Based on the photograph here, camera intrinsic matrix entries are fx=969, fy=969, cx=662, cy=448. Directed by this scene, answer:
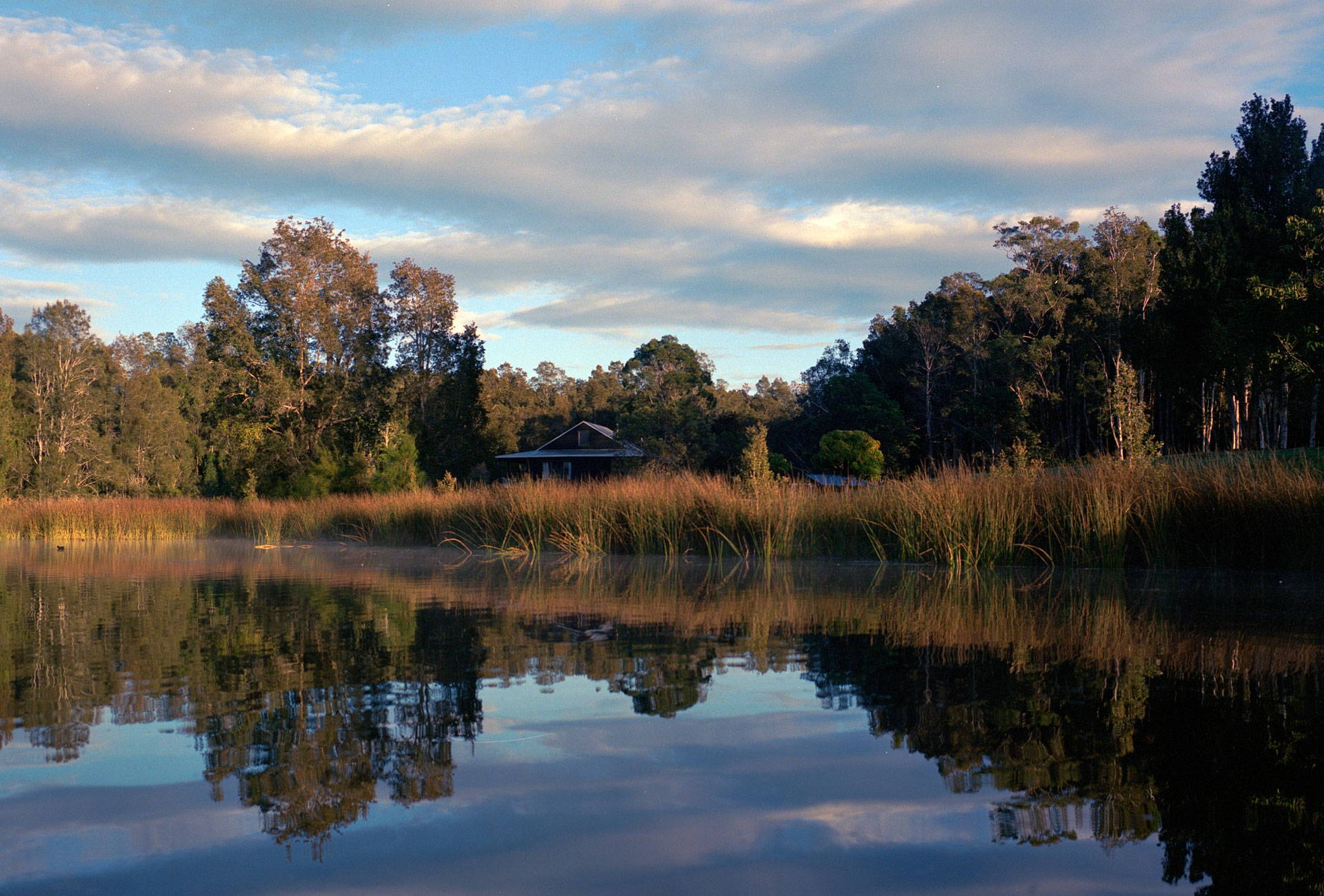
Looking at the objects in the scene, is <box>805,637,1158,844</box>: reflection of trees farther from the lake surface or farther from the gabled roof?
the gabled roof

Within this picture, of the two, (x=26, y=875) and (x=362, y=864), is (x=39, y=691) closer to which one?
(x=26, y=875)

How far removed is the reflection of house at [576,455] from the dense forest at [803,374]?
203 centimetres

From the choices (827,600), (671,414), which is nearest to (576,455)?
(671,414)

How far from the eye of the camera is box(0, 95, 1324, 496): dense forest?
104 ft

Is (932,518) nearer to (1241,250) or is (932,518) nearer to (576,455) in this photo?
(1241,250)

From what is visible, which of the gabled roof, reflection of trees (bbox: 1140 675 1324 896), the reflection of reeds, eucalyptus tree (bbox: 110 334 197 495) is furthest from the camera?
the gabled roof

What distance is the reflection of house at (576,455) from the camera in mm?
50688

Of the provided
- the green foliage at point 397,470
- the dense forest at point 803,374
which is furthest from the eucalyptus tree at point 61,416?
the green foliage at point 397,470

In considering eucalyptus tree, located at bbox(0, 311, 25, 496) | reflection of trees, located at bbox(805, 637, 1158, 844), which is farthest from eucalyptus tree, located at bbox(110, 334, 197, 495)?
reflection of trees, located at bbox(805, 637, 1158, 844)

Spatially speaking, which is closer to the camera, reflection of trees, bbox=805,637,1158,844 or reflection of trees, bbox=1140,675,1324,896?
reflection of trees, bbox=1140,675,1324,896

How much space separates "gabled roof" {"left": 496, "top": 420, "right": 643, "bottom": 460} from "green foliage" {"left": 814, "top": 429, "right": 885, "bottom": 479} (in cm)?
Result: 1185

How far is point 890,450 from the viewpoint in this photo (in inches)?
1800

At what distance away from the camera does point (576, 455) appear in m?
50.9

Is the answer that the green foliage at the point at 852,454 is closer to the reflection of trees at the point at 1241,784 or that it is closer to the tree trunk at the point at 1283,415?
the tree trunk at the point at 1283,415
